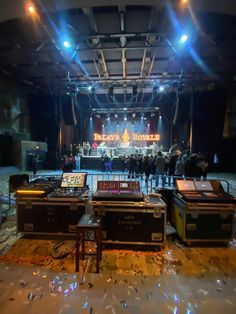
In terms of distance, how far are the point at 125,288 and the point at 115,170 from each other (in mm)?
13194

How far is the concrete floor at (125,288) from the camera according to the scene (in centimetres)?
215

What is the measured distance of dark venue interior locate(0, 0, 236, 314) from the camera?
8.36 ft

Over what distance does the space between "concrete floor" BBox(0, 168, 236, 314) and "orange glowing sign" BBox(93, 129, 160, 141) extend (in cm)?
1631

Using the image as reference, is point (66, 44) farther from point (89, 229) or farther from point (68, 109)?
point (68, 109)

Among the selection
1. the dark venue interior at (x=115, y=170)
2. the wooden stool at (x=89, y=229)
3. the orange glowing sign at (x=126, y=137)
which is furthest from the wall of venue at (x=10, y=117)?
the wooden stool at (x=89, y=229)

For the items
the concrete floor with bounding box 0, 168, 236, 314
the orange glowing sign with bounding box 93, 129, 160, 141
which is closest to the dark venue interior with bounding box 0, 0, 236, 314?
the concrete floor with bounding box 0, 168, 236, 314

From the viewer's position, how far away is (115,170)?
51.4 feet

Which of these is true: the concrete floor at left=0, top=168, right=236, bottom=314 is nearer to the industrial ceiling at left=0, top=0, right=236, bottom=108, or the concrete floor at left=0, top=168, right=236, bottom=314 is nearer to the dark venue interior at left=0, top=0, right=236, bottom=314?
the dark venue interior at left=0, top=0, right=236, bottom=314

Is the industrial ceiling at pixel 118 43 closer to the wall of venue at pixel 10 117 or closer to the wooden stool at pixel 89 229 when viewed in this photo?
the wall of venue at pixel 10 117

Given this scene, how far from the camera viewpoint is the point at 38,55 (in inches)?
381

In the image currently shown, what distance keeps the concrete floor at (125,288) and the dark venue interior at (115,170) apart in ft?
0.05

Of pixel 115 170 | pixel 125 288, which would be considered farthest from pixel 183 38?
pixel 115 170

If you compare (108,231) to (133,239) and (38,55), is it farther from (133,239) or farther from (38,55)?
(38,55)

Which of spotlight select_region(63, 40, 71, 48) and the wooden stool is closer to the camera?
the wooden stool
